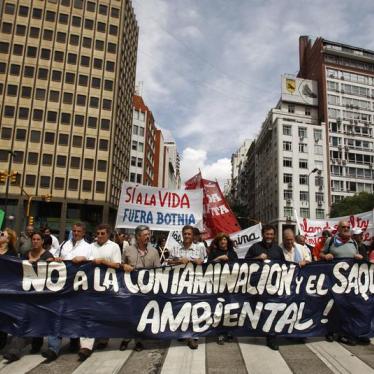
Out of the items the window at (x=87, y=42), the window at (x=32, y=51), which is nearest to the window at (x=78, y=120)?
the window at (x=32, y=51)

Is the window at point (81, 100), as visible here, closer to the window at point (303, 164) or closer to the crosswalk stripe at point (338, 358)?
the window at point (303, 164)

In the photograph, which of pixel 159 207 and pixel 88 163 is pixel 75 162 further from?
pixel 159 207

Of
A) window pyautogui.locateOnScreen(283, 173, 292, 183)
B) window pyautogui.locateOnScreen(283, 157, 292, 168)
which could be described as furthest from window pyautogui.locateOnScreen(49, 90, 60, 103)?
window pyautogui.locateOnScreen(283, 173, 292, 183)

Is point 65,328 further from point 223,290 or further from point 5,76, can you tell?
point 5,76

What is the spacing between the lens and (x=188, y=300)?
5.45m

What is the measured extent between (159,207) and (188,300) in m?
4.86

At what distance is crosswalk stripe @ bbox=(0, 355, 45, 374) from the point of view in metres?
4.21

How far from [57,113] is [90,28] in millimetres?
12969

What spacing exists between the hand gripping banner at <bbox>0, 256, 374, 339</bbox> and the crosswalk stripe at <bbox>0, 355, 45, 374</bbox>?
0.34m

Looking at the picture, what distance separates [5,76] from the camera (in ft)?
150

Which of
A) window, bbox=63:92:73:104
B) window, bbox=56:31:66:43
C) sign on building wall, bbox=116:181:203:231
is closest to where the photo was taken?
sign on building wall, bbox=116:181:203:231

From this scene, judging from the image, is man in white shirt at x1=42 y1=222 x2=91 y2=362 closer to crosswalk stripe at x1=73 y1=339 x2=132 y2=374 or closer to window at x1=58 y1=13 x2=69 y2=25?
crosswalk stripe at x1=73 y1=339 x2=132 y2=374

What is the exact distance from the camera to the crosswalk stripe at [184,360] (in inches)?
170

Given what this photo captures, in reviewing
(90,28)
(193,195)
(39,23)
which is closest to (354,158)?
(90,28)
